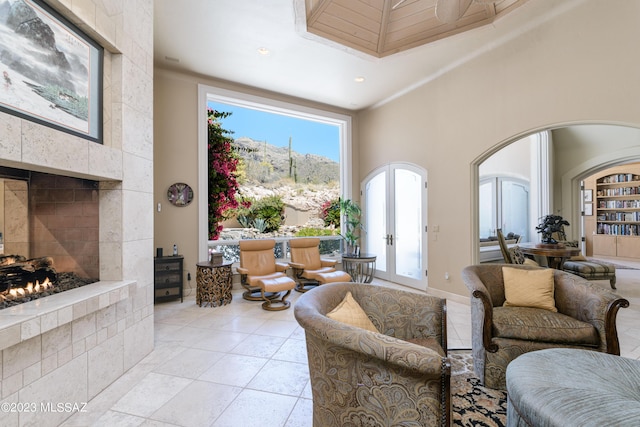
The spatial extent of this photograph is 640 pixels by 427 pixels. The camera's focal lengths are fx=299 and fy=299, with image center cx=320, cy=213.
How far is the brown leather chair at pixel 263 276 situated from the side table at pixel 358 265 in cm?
124

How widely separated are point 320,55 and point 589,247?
1020 centimetres

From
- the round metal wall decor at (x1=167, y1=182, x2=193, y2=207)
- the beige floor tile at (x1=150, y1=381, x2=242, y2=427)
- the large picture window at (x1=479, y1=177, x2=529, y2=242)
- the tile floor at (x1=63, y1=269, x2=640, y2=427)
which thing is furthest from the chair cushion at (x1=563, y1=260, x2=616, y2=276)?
the round metal wall decor at (x1=167, y1=182, x2=193, y2=207)

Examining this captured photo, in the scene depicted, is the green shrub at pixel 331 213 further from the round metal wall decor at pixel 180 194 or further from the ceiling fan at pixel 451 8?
the ceiling fan at pixel 451 8

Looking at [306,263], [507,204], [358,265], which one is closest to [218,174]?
[306,263]

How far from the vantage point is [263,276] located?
4.64 m

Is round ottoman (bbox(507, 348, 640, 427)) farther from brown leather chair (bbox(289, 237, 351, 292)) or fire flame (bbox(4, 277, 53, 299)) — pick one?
brown leather chair (bbox(289, 237, 351, 292))

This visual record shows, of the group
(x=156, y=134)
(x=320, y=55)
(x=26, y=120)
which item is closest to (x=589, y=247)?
(x=320, y=55)

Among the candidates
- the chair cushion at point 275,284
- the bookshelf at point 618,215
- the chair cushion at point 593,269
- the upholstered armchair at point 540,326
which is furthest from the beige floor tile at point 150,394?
the bookshelf at point 618,215

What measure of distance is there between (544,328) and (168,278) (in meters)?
4.48

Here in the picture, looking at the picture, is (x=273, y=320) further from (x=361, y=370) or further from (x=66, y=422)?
(x=361, y=370)

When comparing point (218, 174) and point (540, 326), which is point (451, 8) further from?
point (218, 174)

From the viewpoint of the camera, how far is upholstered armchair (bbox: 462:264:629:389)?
2.12m

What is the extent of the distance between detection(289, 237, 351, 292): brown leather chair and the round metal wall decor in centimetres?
184

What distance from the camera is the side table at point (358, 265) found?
5.39 m
